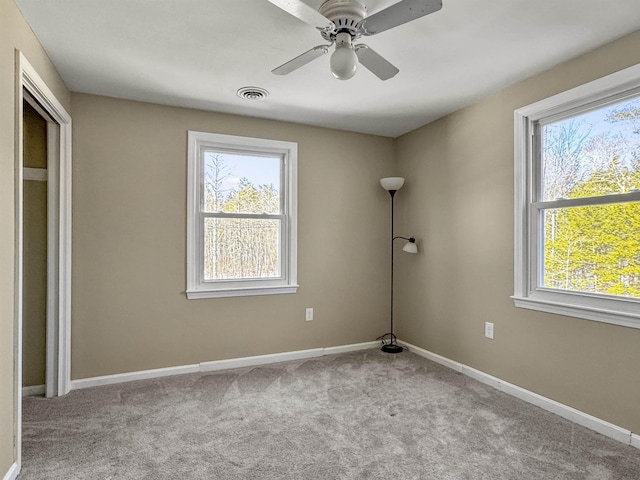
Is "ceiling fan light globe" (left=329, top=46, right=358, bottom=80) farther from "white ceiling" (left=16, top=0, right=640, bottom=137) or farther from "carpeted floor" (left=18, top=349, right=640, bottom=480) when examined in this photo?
"carpeted floor" (left=18, top=349, right=640, bottom=480)

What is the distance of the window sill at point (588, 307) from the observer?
2.26 meters

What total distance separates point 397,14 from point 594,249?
76.9 inches

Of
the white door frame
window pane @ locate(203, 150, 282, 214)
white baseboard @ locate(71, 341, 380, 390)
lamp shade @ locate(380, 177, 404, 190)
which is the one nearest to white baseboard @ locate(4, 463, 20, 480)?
the white door frame

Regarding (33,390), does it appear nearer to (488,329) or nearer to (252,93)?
(252,93)

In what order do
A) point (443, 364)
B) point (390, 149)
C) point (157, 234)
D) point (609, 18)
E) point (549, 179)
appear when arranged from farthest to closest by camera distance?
point (390, 149) → point (443, 364) → point (157, 234) → point (549, 179) → point (609, 18)

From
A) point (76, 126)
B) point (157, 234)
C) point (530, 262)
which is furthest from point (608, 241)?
point (76, 126)

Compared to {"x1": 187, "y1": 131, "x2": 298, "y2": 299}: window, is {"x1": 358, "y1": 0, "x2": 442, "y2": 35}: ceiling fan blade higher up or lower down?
higher up

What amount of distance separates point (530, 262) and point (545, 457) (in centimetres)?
131

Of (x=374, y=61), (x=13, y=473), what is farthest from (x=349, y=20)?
(x=13, y=473)

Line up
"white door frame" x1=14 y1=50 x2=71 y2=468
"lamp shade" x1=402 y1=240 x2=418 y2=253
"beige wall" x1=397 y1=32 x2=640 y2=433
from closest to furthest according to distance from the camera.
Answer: "beige wall" x1=397 y1=32 x2=640 y2=433, "white door frame" x1=14 y1=50 x2=71 y2=468, "lamp shade" x1=402 y1=240 x2=418 y2=253

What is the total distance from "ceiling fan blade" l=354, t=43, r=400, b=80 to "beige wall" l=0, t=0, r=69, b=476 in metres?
1.66

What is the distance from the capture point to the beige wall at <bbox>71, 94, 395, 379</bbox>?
3.13 metres

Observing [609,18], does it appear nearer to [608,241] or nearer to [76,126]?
[608,241]

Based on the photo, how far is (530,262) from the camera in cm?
289
